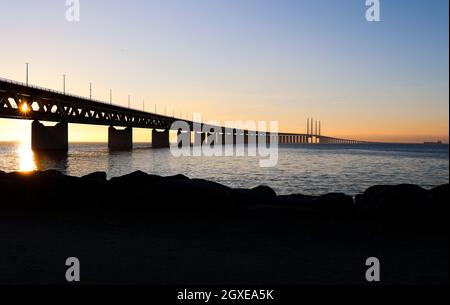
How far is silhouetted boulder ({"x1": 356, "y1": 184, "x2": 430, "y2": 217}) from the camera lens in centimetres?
1284

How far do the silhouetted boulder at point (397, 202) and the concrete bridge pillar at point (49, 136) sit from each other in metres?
88.5

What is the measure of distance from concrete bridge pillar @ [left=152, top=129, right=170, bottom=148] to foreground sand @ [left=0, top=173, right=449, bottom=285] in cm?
15347

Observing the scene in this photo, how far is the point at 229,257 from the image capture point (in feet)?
28.5

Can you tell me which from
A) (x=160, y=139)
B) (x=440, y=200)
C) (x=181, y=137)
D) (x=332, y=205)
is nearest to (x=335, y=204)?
(x=332, y=205)

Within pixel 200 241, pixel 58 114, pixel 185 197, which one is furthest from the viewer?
pixel 58 114

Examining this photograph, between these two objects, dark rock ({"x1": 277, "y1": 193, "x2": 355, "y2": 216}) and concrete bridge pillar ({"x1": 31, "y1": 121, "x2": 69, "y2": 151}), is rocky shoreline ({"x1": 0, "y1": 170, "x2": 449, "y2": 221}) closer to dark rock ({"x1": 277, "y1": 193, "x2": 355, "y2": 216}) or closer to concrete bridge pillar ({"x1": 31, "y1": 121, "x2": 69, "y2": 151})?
dark rock ({"x1": 277, "y1": 193, "x2": 355, "y2": 216})

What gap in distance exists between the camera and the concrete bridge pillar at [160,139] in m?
168

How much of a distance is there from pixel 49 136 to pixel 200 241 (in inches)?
3572

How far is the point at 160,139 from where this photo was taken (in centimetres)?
17025

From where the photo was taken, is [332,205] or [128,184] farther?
[128,184]

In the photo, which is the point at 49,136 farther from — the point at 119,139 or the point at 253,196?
the point at 253,196
